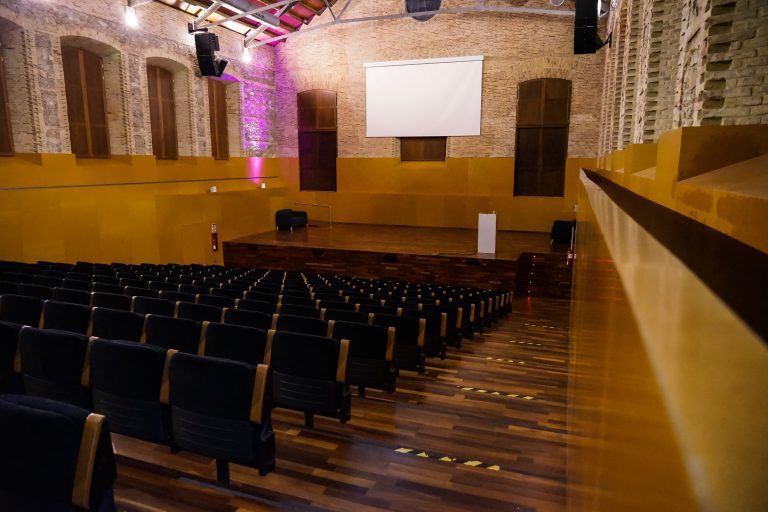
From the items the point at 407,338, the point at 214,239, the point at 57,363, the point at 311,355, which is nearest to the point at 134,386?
the point at 57,363

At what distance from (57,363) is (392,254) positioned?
9.04 m

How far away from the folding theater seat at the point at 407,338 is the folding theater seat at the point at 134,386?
7.74ft

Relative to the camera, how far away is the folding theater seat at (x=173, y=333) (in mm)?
3809

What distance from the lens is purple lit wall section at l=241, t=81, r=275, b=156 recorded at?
16375 millimetres

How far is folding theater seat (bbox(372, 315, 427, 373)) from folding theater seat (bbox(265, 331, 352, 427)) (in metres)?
1.39

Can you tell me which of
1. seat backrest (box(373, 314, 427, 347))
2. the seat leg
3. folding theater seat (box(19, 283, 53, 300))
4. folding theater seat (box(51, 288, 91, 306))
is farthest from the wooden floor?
folding theater seat (box(19, 283, 53, 300))

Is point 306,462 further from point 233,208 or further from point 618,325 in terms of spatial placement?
point 233,208

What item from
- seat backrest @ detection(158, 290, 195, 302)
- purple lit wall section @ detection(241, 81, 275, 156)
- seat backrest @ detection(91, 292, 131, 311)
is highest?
purple lit wall section @ detection(241, 81, 275, 156)

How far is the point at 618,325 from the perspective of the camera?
663 millimetres


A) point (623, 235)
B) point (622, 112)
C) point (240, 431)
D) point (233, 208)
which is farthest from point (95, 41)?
point (623, 235)

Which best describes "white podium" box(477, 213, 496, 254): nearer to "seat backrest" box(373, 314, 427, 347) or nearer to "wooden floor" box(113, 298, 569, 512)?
"wooden floor" box(113, 298, 569, 512)

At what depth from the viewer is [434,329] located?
225 inches

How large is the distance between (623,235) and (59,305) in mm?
4579

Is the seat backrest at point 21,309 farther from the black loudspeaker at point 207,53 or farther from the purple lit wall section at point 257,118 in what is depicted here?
the purple lit wall section at point 257,118
